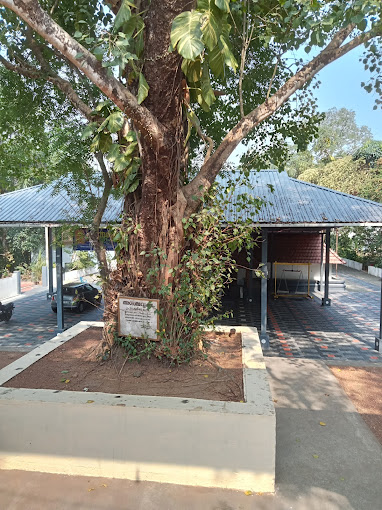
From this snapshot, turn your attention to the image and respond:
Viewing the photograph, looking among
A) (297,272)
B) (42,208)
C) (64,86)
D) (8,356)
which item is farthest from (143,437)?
(297,272)

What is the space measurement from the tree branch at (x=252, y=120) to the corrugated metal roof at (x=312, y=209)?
A: 2.51 metres

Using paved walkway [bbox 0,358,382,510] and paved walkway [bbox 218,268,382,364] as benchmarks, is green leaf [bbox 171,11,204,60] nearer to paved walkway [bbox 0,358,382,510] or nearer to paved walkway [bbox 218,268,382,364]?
paved walkway [bbox 0,358,382,510]

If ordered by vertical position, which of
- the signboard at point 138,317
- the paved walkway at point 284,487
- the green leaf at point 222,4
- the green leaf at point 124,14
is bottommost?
the paved walkway at point 284,487

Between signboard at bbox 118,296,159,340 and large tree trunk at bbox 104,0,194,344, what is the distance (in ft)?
0.40

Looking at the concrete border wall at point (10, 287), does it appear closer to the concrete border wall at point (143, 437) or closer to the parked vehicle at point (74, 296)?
the parked vehicle at point (74, 296)

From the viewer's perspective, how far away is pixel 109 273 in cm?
483

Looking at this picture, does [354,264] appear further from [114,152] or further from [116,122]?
[116,122]

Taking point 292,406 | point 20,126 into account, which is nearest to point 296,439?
point 292,406

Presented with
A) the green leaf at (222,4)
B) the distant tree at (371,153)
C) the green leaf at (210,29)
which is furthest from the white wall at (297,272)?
the green leaf at (222,4)

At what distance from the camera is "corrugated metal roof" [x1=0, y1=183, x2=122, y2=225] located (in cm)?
816

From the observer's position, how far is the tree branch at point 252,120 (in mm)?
4312

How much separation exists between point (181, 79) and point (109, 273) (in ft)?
8.10

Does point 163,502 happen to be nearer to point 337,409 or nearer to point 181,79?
point 337,409

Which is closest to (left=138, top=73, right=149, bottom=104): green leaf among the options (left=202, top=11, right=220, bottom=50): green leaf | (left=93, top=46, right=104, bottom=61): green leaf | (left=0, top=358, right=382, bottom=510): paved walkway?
(left=93, top=46, right=104, bottom=61): green leaf
